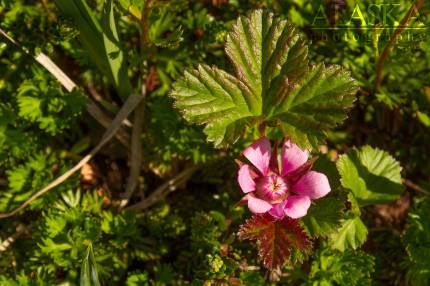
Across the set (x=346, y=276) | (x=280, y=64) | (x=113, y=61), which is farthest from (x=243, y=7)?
(x=346, y=276)

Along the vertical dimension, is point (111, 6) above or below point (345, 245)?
above

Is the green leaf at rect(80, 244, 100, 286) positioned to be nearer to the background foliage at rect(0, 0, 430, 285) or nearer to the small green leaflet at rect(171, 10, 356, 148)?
the background foliage at rect(0, 0, 430, 285)

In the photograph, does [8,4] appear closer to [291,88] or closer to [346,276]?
[291,88]

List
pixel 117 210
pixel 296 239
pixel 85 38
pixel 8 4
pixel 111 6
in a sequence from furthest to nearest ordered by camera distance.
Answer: pixel 117 210
pixel 8 4
pixel 85 38
pixel 111 6
pixel 296 239

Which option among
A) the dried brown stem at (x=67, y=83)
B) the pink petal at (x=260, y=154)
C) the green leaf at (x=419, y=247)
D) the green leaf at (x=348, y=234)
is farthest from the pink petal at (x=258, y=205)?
the dried brown stem at (x=67, y=83)

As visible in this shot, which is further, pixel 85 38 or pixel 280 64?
pixel 85 38

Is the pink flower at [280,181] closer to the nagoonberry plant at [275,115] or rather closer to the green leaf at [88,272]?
the nagoonberry plant at [275,115]
